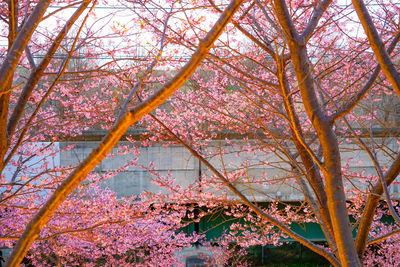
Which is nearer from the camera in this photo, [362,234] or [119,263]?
[362,234]

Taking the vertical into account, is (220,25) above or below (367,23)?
below

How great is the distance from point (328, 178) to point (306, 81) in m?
0.66

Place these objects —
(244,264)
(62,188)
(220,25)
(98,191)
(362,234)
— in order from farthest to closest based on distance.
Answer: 1. (244,264)
2. (98,191)
3. (362,234)
4. (62,188)
5. (220,25)

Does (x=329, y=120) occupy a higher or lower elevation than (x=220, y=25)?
lower

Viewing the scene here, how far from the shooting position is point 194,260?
13.7 meters

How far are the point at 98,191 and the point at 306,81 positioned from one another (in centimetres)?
905

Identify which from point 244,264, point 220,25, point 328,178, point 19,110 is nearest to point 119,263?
point 244,264

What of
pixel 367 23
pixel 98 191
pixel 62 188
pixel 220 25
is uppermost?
pixel 367 23

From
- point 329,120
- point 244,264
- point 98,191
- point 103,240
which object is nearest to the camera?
point 329,120

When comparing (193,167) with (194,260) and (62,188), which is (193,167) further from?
(62,188)

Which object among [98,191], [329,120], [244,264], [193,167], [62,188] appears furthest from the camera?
[244,264]

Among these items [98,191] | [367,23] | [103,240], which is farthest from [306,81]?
[98,191]

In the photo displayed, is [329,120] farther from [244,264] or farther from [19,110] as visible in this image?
[244,264]

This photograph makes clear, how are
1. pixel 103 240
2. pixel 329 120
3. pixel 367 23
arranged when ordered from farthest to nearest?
pixel 103 240 → pixel 329 120 → pixel 367 23
